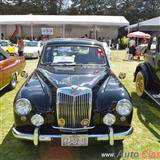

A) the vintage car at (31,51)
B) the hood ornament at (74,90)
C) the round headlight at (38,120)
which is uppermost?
the hood ornament at (74,90)

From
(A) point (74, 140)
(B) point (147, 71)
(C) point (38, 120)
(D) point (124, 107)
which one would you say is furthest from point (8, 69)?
(D) point (124, 107)

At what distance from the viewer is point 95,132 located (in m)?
4.31

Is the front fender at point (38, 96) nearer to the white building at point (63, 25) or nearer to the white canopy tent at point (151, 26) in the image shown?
the white canopy tent at point (151, 26)

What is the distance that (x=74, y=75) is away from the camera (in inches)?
204

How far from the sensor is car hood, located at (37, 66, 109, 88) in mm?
4748

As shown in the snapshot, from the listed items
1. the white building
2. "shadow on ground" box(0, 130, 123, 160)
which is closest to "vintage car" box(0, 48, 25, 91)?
"shadow on ground" box(0, 130, 123, 160)

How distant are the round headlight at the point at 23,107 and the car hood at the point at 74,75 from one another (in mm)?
559

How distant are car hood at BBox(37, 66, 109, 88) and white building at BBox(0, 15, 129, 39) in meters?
28.1

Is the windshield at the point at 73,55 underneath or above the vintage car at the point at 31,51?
above

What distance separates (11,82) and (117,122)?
218 inches

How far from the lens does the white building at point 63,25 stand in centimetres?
3325

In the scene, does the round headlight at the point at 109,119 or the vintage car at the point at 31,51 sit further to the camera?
the vintage car at the point at 31,51

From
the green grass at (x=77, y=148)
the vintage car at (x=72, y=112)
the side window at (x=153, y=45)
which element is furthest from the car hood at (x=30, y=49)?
the vintage car at (x=72, y=112)

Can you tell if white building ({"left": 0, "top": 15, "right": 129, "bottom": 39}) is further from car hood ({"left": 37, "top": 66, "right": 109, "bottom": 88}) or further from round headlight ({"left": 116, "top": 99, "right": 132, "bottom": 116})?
round headlight ({"left": 116, "top": 99, "right": 132, "bottom": 116})
